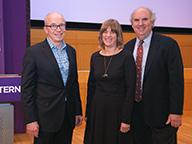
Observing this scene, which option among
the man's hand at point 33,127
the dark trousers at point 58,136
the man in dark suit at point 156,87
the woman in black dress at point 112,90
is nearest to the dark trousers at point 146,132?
the man in dark suit at point 156,87

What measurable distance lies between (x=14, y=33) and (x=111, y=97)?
202 cm

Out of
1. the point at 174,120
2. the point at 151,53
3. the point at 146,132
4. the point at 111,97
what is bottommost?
the point at 146,132

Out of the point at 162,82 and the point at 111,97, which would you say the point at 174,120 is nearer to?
the point at 162,82

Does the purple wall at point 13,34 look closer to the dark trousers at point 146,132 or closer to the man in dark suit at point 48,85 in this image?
the man in dark suit at point 48,85

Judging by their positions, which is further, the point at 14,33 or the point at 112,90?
the point at 14,33

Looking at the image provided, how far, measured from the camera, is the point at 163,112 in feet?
7.23

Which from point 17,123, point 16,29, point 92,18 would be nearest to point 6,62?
point 16,29

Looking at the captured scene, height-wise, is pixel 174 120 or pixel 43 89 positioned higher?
pixel 43 89

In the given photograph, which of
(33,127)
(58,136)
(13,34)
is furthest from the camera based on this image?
(13,34)

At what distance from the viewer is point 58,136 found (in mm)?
2129

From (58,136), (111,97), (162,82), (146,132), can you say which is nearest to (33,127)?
(58,136)

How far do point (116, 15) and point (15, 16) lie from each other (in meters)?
1.56

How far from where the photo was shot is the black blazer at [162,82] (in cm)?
212

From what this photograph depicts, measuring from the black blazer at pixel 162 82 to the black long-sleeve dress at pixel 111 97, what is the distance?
15 centimetres
